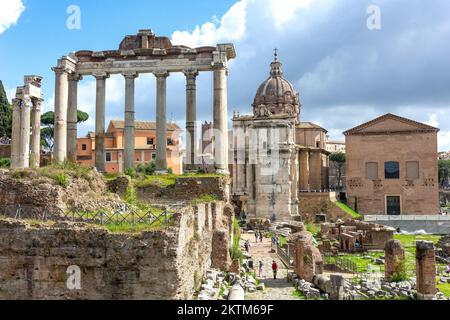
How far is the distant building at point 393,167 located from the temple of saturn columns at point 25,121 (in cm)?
3413

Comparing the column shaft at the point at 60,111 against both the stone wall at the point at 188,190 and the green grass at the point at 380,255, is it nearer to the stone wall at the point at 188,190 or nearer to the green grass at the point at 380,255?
the stone wall at the point at 188,190

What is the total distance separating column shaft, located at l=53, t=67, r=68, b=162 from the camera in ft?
77.4

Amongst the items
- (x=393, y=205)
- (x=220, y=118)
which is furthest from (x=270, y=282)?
(x=393, y=205)

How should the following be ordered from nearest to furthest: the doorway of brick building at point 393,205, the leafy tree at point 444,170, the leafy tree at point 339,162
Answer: the doorway of brick building at point 393,205 → the leafy tree at point 339,162 → the leafy tree at point 444,170

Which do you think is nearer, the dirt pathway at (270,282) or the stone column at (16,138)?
the dirt pathway at (270,282)

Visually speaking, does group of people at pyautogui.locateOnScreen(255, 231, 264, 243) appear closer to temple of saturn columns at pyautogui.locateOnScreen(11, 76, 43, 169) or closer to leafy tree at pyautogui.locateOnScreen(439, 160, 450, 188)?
temple of saturn columns at pyautogui.locateOnScreen(11, 76, 43, 169)

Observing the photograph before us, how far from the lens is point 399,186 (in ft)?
163

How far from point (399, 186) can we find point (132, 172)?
3497cm

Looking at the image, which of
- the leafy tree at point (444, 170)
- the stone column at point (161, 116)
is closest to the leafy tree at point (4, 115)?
the stone column at point (161, 116)

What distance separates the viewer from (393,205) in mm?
50000

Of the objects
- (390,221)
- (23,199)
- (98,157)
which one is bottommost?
(390,221)

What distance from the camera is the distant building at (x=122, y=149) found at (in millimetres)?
46719
